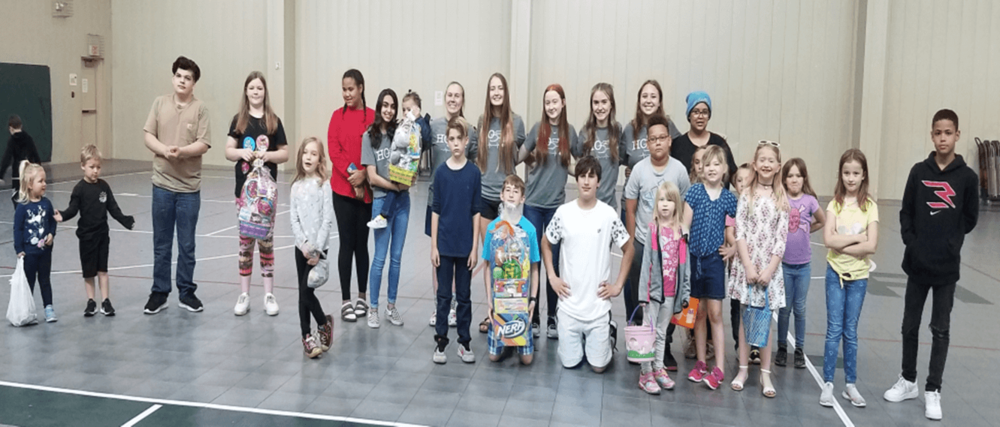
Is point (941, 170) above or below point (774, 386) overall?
above

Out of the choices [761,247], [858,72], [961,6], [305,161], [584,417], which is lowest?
[584,417]

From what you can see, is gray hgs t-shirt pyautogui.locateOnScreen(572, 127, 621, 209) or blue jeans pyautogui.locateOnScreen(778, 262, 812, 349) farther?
gray hgs t-shirt pyautogui.locateOnScreen(572, 127, 621, 209)

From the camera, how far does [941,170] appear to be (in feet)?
15.4

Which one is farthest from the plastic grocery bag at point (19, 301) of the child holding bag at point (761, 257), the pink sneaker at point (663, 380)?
the child holding bag at point (761, 257)

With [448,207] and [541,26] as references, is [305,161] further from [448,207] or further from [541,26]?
[541,26]

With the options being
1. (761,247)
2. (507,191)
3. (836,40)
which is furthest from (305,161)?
(836,40)

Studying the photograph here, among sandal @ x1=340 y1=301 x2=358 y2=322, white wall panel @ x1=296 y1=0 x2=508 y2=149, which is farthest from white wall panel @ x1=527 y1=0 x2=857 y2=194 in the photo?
Answer: sandal @ x1=340 y1=301 x2=358 y2=322

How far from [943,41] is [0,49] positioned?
18.9 m

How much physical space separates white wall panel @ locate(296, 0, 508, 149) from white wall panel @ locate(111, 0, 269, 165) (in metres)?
1.20

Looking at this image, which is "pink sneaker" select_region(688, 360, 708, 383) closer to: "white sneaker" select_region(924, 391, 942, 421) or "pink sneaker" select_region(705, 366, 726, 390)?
"pink sneaker" select_region(705, 366, 726, 390)

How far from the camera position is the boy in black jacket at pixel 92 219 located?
241 inches

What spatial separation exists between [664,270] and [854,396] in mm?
1306

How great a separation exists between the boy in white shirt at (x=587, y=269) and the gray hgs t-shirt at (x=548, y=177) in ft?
1.66

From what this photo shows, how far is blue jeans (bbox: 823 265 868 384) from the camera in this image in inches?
190
